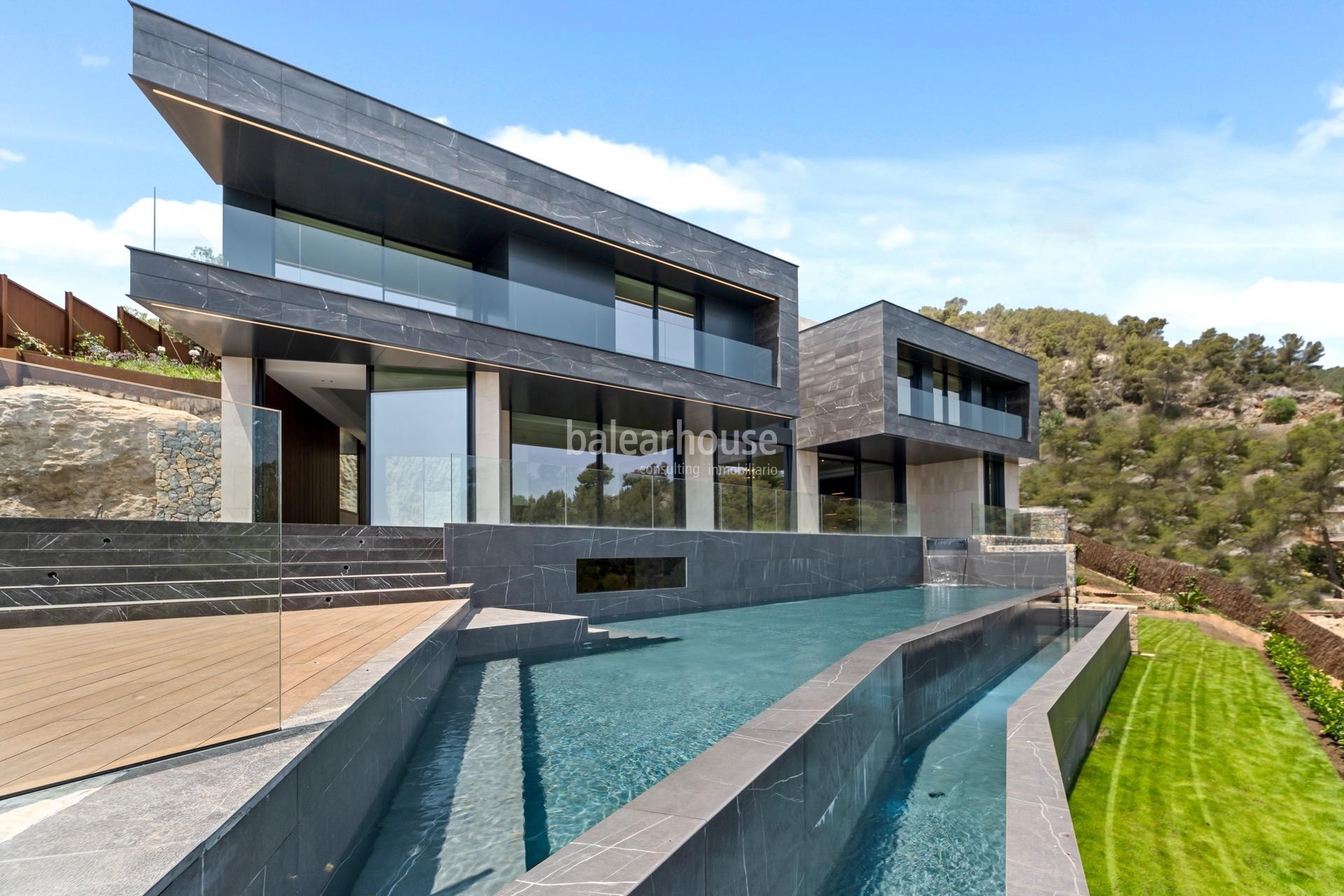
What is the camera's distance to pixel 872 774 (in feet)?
16.8

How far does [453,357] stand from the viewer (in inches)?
453

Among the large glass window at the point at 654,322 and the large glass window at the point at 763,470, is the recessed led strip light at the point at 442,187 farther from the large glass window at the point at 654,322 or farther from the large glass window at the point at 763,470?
the large glass window at the point at 763,470

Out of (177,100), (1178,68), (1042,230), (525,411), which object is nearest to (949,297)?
(1178,68)

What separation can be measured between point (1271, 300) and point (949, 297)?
124 metres

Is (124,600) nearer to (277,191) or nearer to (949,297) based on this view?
(277,191)

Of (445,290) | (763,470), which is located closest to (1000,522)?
(763,470)

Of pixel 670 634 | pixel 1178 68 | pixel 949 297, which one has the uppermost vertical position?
pixel 949 297

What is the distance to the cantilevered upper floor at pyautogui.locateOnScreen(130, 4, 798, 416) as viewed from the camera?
31.0 ft

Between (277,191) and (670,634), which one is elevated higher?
(277,191)

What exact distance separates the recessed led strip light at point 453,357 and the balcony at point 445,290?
727 mm

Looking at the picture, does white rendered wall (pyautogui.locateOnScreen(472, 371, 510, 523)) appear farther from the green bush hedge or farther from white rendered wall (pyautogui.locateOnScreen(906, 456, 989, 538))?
white rendered wall (pyautogui.locateOnScreen(906, 456, 989, 538))

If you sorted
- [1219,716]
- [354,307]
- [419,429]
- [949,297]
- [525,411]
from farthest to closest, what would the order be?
[949,297] < [525,411] < [419,429] < [354,307] < [1219,716]

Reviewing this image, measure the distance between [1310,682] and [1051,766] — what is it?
1060 cm

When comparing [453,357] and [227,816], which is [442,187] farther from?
[227,816]
